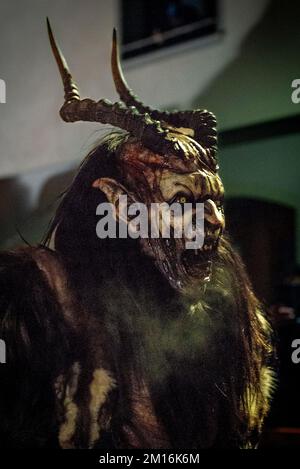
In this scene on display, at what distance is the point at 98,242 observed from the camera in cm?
173

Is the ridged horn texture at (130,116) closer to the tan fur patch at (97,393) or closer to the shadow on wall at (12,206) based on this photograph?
the shadow on wall at (12,206)

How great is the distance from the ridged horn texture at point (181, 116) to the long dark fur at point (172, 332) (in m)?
0.12

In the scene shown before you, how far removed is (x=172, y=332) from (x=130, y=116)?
0.62 m

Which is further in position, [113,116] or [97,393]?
[113,116]

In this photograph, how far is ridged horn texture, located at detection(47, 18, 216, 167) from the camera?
1732mm

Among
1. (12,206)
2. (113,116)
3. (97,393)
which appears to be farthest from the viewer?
(12,206)

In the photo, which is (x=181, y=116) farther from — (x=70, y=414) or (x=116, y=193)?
(x=70, y=414)

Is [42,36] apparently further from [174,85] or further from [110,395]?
[110,395]

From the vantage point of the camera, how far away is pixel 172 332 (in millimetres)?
1688

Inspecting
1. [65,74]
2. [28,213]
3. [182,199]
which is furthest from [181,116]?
[28,213]

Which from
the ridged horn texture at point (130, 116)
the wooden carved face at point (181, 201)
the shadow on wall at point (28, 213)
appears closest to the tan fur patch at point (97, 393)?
the wooden carved face at point (181, 201)

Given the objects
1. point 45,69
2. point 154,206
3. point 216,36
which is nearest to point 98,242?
point 154,206

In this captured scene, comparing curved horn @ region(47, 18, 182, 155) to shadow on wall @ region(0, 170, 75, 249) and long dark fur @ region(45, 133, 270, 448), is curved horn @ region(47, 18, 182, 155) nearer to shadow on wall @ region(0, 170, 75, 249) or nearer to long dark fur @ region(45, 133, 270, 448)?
long dark fur @ region(45, 133, 270, 448)

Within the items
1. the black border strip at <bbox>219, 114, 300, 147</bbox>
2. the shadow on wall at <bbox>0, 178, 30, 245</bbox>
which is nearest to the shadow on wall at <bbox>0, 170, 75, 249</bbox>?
the shadow on wall at <bbox>0, 178, 30, 245</bbox>
